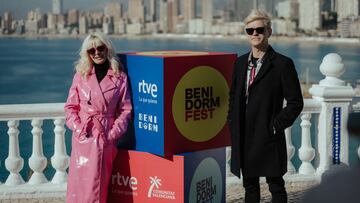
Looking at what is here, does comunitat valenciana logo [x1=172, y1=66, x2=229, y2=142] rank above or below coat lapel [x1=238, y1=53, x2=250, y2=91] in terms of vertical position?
below

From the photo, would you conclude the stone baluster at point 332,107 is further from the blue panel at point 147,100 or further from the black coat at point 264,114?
the blue panel at point 147,100

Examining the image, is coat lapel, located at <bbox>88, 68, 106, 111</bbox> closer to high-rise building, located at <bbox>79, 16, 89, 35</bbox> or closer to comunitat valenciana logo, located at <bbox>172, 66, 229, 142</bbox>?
comunitat valenciana logo, located at <bbox>172, 66, 229, 142</bbox>

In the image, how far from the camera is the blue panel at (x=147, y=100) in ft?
10.7

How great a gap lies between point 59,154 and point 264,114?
2378 mm

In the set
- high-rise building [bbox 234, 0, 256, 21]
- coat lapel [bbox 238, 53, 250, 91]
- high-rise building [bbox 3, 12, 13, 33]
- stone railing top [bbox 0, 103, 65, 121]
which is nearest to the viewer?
coat lapel [bbox 238, 53, 250, 91]

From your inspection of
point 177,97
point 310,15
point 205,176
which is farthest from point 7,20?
point 177,97

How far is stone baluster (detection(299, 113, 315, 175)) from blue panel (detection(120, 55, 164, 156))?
2476 mm

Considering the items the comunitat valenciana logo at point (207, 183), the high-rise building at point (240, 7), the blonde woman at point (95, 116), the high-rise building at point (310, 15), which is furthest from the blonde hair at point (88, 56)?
the high-rise building at point (240, 7)

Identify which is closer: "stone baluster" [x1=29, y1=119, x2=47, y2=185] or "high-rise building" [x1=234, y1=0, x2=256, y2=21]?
"stone baluster" [x1=29, y1=119, x2=47, y2=185]

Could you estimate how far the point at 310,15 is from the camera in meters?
154

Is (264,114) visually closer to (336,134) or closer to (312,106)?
(312,106)

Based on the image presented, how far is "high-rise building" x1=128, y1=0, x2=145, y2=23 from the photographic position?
187 meters

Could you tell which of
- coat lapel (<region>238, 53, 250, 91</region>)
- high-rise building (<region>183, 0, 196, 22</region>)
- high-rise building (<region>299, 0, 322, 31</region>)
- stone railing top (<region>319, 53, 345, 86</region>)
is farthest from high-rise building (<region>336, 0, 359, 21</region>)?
coat lapel (<region>238, 53, 250, 91</region>)

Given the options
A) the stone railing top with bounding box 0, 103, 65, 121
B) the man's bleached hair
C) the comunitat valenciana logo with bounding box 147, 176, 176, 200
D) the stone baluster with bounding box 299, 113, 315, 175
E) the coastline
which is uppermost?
the man's bleached hair
